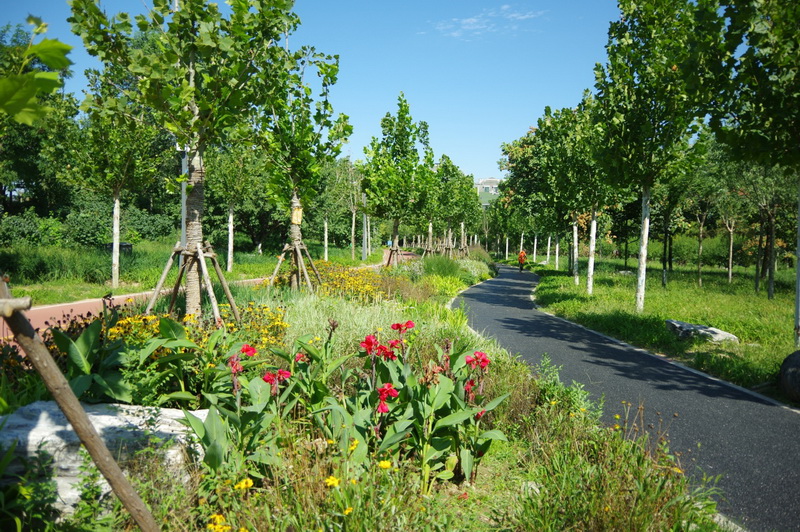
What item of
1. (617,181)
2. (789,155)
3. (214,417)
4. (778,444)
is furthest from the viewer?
(617,181)

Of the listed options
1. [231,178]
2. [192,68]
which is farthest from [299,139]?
[231,178]

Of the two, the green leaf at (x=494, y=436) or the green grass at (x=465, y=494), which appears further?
the green leaf at (x=494, y=436)

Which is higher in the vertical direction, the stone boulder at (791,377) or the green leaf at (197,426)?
the green leaf at (197,426)

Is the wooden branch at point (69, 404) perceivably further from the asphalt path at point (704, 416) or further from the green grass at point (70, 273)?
the green grass at point (70, 273)

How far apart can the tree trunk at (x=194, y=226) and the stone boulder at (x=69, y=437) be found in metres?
3.30

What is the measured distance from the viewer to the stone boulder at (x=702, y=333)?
920 centimetres

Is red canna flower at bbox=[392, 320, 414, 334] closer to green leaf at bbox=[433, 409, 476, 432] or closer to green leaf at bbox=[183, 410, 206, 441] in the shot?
green leaf at bbox=[433, 409, 476, 432]

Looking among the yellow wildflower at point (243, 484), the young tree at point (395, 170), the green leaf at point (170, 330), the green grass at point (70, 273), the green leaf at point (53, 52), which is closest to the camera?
the green leaf at point (53, 52)

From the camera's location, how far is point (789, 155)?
24.0 feet

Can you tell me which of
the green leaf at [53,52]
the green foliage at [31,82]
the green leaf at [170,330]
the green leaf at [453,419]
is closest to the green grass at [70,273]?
the green leaf at [170,330]

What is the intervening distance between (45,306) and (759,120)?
51.7 ft

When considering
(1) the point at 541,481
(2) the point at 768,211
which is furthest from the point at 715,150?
(1) the point at 541,481

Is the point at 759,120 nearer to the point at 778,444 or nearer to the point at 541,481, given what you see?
the point at 778,444

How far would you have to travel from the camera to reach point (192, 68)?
6621mm
